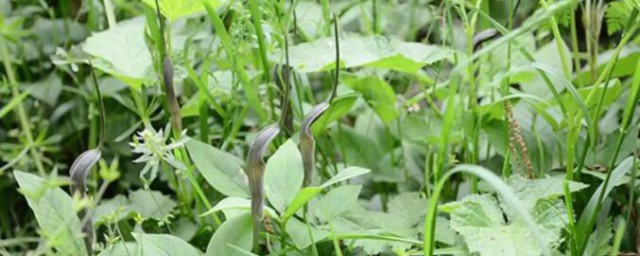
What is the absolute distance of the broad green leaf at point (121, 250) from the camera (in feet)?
2.82

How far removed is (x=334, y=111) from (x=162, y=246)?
33 cm

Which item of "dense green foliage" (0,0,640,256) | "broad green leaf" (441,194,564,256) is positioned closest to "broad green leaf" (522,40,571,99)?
"dense green foliage" (0,0,640,256)

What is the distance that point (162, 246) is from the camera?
2.83 feet

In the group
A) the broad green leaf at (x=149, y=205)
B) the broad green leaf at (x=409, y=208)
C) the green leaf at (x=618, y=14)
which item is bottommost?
the broad green leaf at (x=149, y=205)

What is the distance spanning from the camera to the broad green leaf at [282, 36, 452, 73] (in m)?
1.07

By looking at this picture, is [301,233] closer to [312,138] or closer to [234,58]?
[312,138]

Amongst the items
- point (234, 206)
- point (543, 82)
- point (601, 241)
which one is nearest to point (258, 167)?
point (234, 206)

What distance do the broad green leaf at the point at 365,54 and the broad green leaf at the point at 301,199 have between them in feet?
0.77

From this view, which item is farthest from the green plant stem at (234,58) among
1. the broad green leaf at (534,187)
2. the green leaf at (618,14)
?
the green leaf at (618,14)

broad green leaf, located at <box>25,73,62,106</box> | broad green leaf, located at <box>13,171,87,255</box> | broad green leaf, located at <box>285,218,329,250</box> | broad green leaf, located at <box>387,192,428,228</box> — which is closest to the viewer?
broad green leaf, located at <box>13,171,87,255</box>

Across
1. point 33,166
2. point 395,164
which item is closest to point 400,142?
point 395,164

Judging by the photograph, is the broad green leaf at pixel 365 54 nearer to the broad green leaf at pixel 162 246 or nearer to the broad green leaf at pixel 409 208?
the broad green leaf at pixel 409 208

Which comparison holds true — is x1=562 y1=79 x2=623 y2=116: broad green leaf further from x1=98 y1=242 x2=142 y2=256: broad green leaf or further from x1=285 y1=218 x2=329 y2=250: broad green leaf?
x1=98 y1=242 x2=142 y2=256: broad green leaf

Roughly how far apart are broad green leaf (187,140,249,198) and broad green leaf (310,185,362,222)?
0.27 ft
